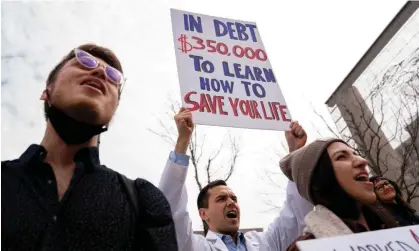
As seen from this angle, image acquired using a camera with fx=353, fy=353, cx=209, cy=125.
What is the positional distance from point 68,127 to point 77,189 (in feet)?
0.86

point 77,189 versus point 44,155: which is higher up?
point 44,155

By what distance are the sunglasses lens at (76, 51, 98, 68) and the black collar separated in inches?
14.3

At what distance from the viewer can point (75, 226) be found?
0.98 metres

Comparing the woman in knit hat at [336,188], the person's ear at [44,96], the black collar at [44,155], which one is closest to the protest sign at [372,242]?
the woman in knit hat at [336,188]

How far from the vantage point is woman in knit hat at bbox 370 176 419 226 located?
2.82 meters

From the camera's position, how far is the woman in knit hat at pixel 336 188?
1.76 meters

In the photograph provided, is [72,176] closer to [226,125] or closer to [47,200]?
[47,200]

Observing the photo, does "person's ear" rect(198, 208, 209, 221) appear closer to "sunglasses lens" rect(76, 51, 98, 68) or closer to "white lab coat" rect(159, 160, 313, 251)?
"white lab coat" rect(159, 160, 313, 251)

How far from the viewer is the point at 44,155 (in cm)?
115

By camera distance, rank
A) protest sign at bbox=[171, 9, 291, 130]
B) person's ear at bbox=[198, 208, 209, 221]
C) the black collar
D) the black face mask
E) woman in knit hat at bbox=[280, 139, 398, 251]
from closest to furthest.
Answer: the black collar < the black face mask < woman in knit hat at bbox=[280, 139, 398, 251] < protest sign at bbox=[171, 9, 291, 130] < person's ear at bbox=[198, 208, 209, 221]

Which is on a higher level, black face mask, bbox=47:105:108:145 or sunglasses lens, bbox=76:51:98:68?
sunglasses lens, bbox=76:51:98:68

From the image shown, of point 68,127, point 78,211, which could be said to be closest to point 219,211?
point 68,127

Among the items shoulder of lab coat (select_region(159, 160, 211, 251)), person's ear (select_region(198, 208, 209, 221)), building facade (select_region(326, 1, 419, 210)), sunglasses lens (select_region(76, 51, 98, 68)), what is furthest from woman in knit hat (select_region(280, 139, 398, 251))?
building facade (select_region(326, 1, 419, 210))

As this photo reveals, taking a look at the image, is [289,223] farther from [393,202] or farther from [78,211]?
[78,211]
